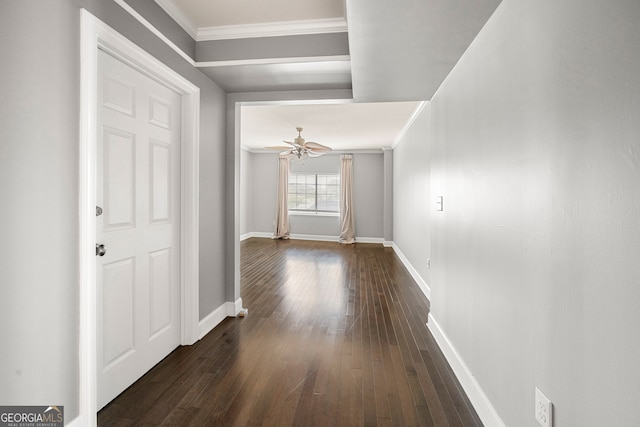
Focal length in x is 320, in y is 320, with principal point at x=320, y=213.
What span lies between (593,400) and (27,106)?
2.25 meters

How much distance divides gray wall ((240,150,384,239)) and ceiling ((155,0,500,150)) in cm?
568

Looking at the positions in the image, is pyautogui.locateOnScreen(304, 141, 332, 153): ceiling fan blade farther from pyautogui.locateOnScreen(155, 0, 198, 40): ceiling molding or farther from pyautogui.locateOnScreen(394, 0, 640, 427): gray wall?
pyautogui.locateOnScreen(394, 0, 640, 427): gray wall

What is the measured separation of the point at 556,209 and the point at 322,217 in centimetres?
792

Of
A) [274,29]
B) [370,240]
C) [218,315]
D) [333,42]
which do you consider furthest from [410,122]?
[218,315]

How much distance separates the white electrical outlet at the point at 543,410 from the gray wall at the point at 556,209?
26 millimetres

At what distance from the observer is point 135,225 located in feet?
6.81

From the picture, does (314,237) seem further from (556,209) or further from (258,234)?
(556,209)

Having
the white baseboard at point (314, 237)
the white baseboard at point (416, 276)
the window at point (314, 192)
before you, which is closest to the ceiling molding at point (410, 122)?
the window at point (314, 192)

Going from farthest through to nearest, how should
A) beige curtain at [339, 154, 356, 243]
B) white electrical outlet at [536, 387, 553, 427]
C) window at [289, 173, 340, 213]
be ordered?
1. window at [289, 173, 340, 213]
2. beige curtain at [339, 154, 356, 243]
3. white electrical outlet at [536, 387, 553, 427]

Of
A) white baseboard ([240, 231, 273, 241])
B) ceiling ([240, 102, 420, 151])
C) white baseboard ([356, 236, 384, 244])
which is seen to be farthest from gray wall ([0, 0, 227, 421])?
white baseboard ([240, 231, 273, 241])

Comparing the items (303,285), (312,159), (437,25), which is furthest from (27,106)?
(312,159)

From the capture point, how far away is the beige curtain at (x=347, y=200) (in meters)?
8.53

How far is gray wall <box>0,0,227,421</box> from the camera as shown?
123 cm

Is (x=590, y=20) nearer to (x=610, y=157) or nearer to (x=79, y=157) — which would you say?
(x=610, y=157)
